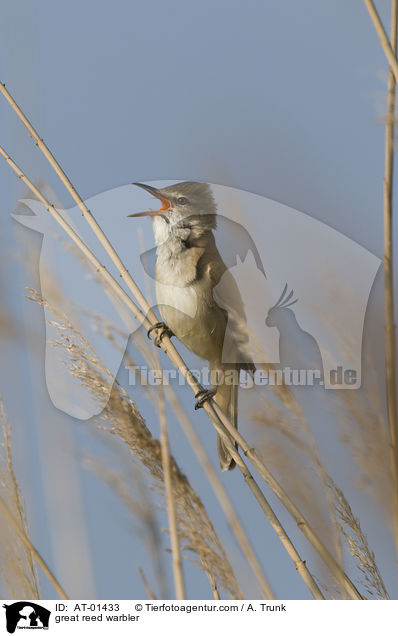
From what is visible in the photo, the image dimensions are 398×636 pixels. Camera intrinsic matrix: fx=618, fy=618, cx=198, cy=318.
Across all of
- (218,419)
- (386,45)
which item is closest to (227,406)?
(218,419)

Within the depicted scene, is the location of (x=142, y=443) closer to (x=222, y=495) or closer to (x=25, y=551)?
(x=222, y=495)

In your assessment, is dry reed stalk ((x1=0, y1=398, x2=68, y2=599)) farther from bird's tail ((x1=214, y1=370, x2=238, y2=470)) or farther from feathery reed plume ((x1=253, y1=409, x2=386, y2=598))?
bird's tail ((x1=214, y1=370, x2=238, y2=470))

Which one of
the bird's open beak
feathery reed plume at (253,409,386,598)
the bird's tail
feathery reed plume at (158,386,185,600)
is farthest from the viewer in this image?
the bird's open beak

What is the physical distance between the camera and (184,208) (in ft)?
7.37

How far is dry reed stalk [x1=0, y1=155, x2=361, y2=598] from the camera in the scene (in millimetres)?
1326

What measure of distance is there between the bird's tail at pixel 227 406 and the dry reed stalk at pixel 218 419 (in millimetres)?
182

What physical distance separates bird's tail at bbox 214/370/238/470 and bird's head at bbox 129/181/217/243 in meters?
0.57

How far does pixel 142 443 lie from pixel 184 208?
114 centimetres

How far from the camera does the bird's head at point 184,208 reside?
2.11 meters

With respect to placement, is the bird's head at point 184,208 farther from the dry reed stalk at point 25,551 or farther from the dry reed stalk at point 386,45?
the dry reed stalk at point 25,551

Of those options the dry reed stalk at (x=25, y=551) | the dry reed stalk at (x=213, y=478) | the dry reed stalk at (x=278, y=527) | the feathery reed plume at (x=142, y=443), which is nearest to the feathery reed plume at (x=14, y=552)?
the dry reed stalk at (x=25, y=551)

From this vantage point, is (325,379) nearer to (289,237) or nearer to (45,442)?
(289,237)

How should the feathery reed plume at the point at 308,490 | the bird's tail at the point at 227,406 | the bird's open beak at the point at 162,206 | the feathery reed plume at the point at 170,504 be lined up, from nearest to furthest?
1. the feathery reed plume at the point at 170,504
2. the feathery reed plume at the point at 308,490
3. the bird's tail at the point at 227,406
4. the bird's open beak at the point at 162,206

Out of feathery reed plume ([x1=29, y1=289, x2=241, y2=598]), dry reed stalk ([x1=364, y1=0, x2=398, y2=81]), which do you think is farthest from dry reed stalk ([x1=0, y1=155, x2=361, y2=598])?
dry reed stalk ([x1=364, y1=0, x2=398, y2=81])
